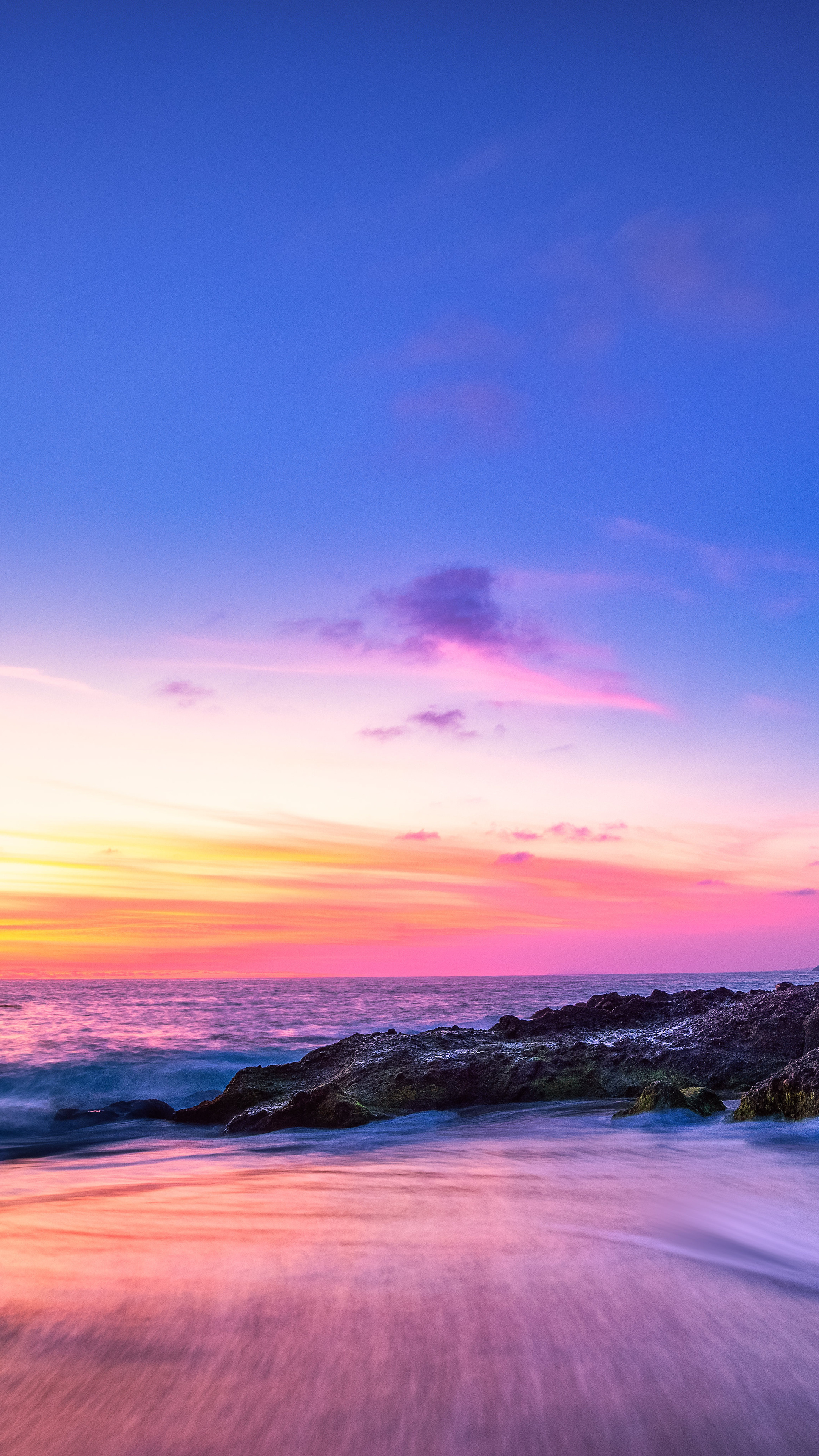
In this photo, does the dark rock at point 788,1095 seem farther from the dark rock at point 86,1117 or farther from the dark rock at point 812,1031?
the dark rock at point 86,1117

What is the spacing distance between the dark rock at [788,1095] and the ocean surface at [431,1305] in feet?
0.67

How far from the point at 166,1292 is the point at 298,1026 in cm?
2669

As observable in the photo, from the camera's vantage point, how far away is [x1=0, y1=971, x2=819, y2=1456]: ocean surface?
2.14 metres

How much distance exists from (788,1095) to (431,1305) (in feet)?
17.9

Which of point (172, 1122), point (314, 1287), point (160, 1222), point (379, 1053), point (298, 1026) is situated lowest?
point (298, 1026)

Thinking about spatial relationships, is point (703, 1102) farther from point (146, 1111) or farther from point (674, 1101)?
point (146, 1111)

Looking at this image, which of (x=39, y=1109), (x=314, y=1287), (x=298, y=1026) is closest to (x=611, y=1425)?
(x=314, y=1287)

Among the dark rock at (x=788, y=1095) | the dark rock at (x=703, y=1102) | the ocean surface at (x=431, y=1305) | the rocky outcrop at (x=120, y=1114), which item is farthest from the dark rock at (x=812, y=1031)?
the rocky outcrop at (x=120, y=1114)

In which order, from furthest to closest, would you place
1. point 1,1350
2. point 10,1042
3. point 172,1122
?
1. point 10,1042
2. point 172,1122
3. point 1,1350

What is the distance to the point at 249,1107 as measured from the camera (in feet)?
36.2

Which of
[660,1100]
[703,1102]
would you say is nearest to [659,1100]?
[660,1100]

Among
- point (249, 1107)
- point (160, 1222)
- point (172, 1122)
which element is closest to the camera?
point (160, 1222)

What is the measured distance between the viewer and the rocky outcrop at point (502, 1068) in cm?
980

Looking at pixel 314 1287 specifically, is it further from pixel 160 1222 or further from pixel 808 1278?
pixel 808 1278
